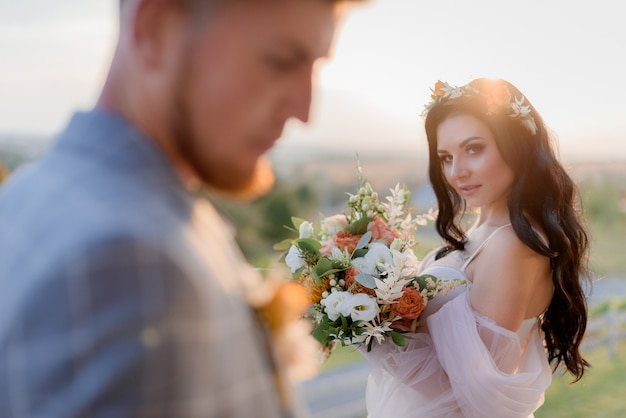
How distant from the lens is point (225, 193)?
599mm

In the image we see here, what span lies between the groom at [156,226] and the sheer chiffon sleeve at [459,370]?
131 centimetres

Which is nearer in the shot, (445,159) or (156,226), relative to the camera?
(156,226)

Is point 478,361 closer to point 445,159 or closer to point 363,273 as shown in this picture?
point 363,273

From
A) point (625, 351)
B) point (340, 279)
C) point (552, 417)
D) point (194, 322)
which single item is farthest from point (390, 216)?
point (625, 351)

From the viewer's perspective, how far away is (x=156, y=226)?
486 millimetres

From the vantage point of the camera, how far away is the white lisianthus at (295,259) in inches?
72.5

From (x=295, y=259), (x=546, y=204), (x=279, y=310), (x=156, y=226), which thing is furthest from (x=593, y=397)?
(x=156, y=226)

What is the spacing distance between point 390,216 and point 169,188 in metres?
1.43

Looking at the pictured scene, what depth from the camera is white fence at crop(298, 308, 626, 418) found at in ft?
17.5

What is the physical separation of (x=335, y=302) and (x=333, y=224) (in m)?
0.28

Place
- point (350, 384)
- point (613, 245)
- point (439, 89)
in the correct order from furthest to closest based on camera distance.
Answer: point (613, 245) < point (350, 384) < point (439, 89)

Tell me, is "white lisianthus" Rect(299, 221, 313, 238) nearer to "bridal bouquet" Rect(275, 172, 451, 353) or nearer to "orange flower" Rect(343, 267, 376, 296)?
"bridal bouquet" Rect(275, 172, 451, 353)

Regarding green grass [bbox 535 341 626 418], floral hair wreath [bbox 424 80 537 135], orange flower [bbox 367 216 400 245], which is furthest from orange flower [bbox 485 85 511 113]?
green grass [bbox 535 341 626 418]

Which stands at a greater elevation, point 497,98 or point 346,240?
point 497,98
